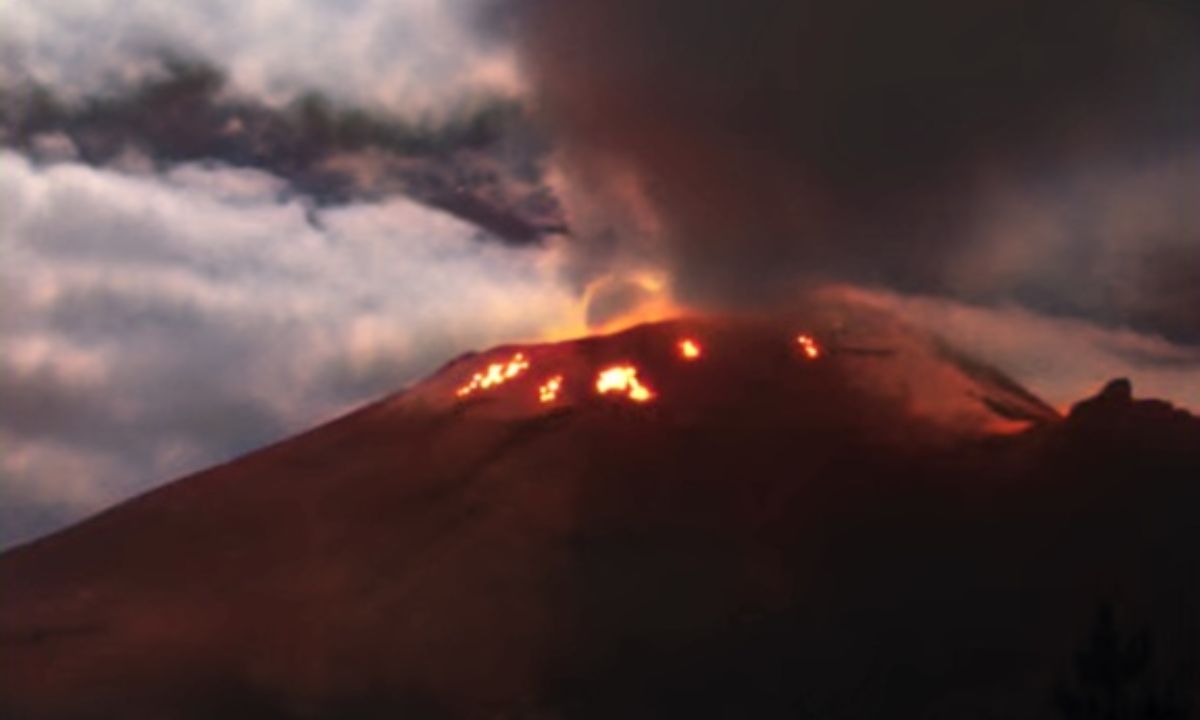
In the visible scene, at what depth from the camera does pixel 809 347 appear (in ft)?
178

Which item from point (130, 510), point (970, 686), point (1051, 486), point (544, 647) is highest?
point (130, 510)

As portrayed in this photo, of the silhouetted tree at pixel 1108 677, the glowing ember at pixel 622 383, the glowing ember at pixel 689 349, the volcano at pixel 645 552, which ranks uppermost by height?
the glowing ember at pixel 689 349

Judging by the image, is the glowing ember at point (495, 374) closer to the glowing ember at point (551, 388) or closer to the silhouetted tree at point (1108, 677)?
the glowing ember at point (551, 388)

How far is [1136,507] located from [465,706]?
2068 centimetres

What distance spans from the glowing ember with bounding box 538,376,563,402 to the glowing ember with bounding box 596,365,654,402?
4.53ft

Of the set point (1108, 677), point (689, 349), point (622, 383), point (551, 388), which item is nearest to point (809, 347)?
point (689, 349)

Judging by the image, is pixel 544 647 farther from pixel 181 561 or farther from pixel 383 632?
pixel 181 561

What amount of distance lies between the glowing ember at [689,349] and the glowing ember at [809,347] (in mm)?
3575

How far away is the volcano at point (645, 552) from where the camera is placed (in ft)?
128

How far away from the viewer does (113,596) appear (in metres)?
45.2

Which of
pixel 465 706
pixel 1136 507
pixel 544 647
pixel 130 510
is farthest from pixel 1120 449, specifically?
pixel 130 510

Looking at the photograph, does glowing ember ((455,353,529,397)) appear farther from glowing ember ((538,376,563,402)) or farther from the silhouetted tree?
the silhouetted tree

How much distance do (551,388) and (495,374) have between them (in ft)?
7.70

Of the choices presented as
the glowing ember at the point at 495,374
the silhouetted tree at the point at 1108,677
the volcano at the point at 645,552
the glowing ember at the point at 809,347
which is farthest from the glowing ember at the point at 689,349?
the silhouetted tree at the point at 1108,677
